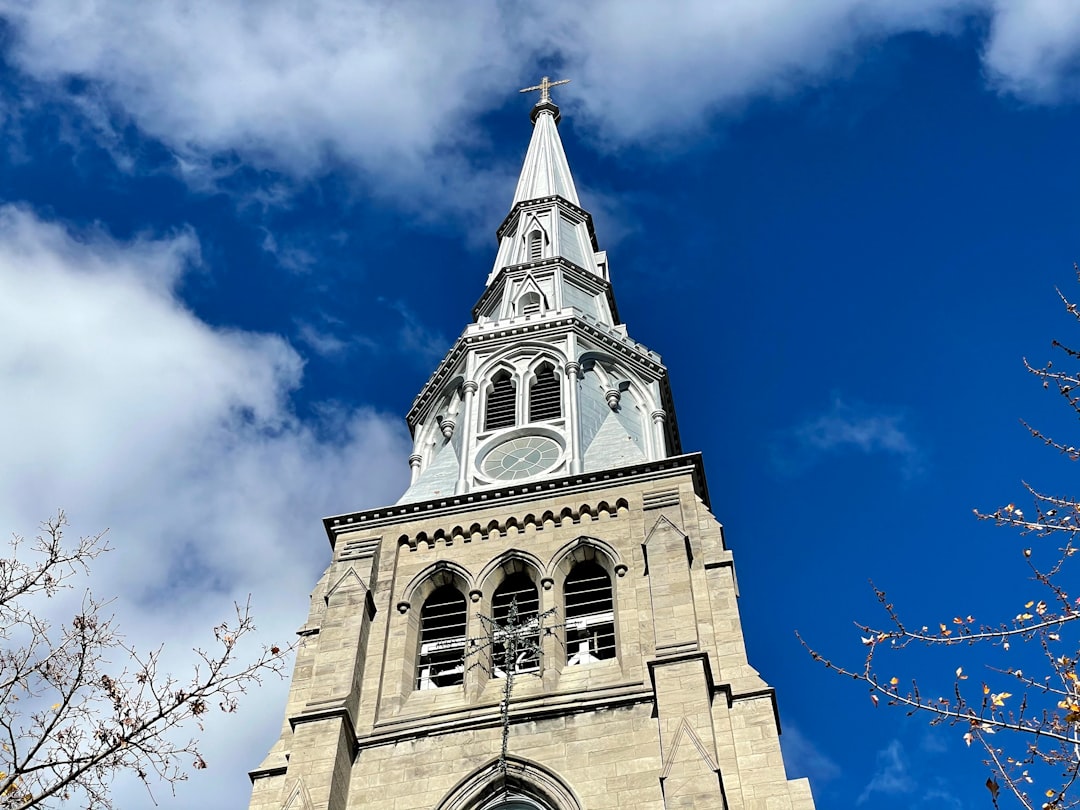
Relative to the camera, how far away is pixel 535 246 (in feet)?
162

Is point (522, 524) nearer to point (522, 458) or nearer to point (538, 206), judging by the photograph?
point (522, 458)

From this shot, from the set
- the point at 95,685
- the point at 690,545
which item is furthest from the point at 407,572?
the point at 95,685

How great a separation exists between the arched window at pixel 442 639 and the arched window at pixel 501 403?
759 cm

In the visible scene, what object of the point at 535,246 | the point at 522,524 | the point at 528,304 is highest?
the point at 535,246

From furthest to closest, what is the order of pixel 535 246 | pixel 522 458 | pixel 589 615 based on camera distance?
pixel 535 246 < pixel 522 458 < pixel 589 615

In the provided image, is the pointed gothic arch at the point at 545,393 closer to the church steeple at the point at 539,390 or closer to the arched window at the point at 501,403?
the church steeple at the point at 539,390

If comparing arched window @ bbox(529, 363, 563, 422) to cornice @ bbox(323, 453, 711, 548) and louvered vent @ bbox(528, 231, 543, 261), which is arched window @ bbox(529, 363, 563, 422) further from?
louvered vent @ bbox(528, 231, 543, 261)

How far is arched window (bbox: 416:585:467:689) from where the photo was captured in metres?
27.9

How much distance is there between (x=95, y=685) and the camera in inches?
471

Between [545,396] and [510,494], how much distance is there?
21.8 feet

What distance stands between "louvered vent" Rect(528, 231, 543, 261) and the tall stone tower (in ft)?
32.2

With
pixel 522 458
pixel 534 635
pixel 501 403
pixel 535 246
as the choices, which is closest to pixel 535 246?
pixel 535 246

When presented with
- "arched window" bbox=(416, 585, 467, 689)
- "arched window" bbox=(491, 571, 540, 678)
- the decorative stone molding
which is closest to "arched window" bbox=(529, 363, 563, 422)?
the decorative stone molding

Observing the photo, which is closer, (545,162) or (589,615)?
(589,615)
